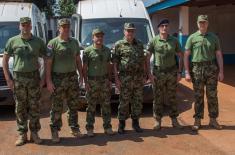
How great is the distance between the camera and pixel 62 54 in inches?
271

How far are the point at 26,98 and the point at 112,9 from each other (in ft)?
13.5

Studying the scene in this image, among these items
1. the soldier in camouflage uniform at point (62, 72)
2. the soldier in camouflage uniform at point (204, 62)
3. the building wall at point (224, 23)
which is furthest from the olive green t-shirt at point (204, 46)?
the building wall at point (224, 23)

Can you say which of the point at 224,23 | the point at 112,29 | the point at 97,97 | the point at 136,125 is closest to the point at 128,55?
the point at 97,97

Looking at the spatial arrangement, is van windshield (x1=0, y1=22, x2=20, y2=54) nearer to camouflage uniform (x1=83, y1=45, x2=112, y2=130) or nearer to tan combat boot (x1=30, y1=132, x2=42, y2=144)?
camouflage uniform (x1=83, y1=45, x2=112, y2=130)

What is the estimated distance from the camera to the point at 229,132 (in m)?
7.60

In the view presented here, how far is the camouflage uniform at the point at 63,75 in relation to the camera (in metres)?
6.88

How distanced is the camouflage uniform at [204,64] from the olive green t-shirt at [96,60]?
4.88ft

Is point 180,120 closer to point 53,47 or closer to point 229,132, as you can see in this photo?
point 229,132

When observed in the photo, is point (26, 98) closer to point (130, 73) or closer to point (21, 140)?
point (21, 140)

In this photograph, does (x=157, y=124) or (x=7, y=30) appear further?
(x=7, y=30)

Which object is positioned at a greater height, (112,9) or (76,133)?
(112,9)

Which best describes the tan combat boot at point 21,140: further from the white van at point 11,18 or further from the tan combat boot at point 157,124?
the tan combat boot at point 157,124

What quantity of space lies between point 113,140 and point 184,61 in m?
1.84

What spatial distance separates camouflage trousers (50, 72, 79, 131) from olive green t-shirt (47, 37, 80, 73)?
0.33ft
